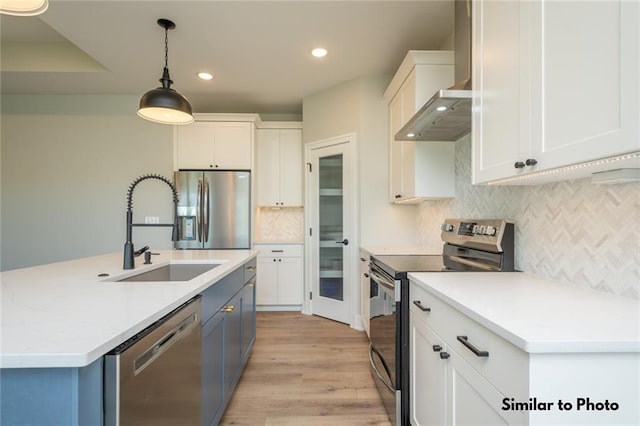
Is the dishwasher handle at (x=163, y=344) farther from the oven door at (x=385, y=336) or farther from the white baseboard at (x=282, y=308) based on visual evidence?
the white baseboard at (x=282, y=308)

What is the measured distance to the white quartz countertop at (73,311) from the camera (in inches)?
26.5

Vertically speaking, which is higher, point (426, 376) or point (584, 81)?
point (584, 81)

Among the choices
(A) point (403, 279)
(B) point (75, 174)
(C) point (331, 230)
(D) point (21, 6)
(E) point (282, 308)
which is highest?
(D) point (21, 6)

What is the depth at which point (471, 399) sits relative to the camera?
99 cm

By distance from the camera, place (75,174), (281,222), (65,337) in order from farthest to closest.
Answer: (281,222) → (75,174) → (65,337)

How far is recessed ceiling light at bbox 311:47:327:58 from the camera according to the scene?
9.43ft

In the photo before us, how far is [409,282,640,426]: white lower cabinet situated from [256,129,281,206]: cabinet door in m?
3.40

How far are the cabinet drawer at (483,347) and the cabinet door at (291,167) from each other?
3132 millimetres

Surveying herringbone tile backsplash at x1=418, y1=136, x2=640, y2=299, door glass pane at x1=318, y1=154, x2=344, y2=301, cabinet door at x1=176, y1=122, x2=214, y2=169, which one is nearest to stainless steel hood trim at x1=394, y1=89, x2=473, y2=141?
herringbone tile backsplash at x1=418, y1=136, x2=640, y2=299

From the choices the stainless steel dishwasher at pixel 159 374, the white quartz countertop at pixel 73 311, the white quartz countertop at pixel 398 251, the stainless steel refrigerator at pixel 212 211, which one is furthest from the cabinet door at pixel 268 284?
the stainless steel dishwasher at pixel 159 374

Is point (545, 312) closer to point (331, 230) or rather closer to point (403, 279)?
point (403, 279)

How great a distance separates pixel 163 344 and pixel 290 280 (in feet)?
9.88

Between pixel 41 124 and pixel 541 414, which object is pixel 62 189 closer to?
pixel 41 124

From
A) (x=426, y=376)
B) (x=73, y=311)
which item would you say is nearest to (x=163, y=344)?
(x=73, y=311)
